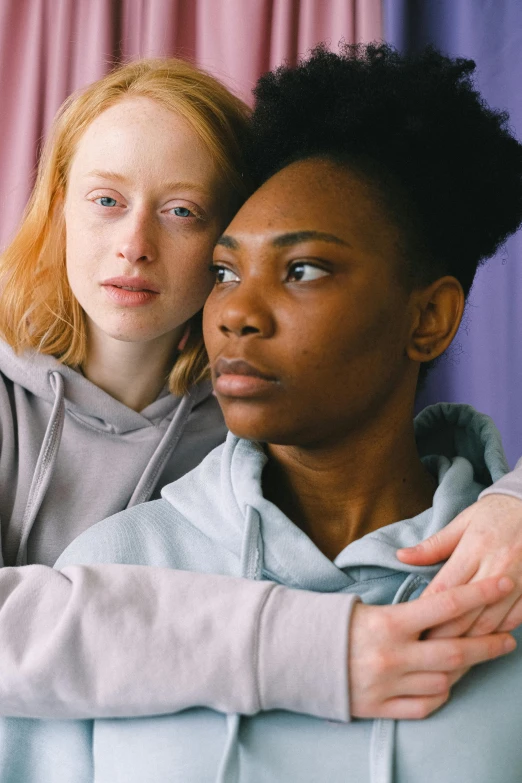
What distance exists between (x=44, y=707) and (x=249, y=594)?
23cm

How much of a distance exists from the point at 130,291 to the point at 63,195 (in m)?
0.33

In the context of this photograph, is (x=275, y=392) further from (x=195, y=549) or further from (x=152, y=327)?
(x=152, y=327)

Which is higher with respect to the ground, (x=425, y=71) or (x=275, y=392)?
(x=425, y=71)

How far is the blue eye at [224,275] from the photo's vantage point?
1.00 m

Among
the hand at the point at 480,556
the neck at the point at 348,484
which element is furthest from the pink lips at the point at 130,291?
the hand at the point at 480,556

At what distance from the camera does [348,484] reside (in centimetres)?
102

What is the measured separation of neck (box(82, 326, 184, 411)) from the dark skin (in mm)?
425

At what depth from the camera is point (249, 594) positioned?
834 mm

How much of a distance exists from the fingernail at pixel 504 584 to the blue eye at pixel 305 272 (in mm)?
347

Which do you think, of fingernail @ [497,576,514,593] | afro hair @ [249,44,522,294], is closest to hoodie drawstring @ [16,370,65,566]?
afro hair @ [249,44,522,294]

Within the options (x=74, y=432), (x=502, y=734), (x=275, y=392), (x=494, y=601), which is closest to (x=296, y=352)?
(x=275, y=392)

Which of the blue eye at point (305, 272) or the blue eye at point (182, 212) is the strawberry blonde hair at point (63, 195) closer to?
the blue eye at point (182, 212)

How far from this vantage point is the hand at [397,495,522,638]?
0.84m

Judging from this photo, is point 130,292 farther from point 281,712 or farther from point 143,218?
point 281,712
